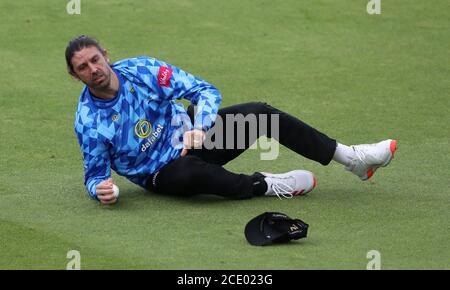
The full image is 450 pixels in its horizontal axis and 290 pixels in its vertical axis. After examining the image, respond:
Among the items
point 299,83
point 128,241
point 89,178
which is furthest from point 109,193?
point 299,83

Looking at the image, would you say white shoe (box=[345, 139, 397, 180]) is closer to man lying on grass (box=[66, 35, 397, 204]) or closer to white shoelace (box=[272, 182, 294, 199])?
man lying on grass (box=[66, 35, 397, 204])

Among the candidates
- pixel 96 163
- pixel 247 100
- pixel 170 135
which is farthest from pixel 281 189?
pixel 247 100

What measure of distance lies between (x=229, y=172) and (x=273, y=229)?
2.97 ft

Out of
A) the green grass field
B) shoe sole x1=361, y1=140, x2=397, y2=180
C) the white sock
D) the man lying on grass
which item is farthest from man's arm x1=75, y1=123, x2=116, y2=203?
shoe sole x1=361, y1=140, x2=397, y2=180

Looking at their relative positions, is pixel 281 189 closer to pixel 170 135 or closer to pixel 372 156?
pixel 372 156

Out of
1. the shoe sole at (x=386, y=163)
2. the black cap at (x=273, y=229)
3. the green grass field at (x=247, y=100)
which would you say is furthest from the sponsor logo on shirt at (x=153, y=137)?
the shoe sole at (x=386, y=163)

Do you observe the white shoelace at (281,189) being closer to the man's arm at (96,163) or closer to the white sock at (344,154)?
the white sock at (344,154)

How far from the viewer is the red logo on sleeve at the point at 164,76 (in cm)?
648

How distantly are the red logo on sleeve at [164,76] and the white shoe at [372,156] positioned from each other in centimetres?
122

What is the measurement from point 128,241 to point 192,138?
703mm

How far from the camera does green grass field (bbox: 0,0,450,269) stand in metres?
5.70

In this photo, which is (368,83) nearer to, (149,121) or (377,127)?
(377,127)

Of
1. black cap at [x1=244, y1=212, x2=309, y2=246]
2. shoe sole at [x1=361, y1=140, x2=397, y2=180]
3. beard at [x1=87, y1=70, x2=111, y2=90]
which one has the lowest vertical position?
black cap at [x1=244, y1=212, x2=309, y2=246]

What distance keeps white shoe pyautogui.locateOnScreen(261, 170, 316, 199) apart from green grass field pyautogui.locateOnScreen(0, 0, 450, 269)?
0.08 meters
